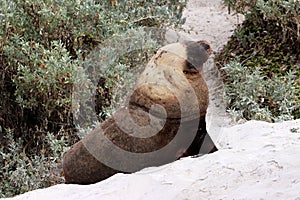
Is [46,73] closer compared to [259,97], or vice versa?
[46,73]

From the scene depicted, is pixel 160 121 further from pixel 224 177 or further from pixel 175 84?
pixel 224 177

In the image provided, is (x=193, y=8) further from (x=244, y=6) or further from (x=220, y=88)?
(x=220, y=88)

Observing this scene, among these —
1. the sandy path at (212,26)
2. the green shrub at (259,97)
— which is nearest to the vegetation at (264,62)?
the green shrub at (259,97)

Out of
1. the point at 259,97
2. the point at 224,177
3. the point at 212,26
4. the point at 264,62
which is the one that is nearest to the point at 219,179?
the point at 224,177

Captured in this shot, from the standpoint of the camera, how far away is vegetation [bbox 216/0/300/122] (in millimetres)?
5141

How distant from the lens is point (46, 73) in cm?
446

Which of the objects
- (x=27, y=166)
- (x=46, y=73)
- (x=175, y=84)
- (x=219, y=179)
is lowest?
(x=27, y=166)

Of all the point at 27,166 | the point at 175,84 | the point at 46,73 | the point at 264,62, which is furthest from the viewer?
the point at 264,62

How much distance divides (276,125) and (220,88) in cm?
243

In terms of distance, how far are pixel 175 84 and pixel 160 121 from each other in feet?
0.58

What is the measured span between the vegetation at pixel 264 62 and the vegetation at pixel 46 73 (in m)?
0.95

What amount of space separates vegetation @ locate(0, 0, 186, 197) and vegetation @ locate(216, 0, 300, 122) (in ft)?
3.11

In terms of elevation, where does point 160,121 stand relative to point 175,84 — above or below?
below

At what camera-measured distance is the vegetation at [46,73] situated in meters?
4.37
